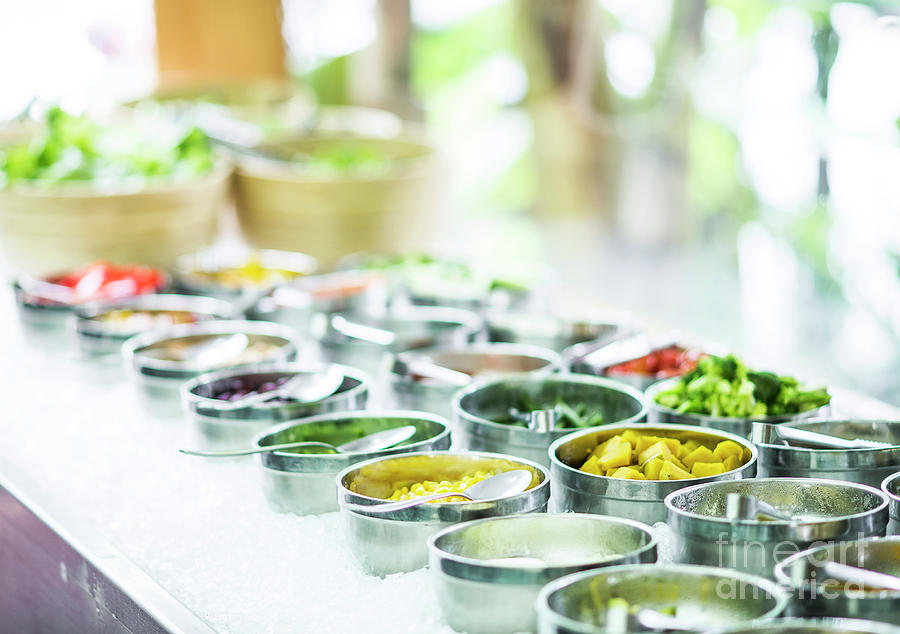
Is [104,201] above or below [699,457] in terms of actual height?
above

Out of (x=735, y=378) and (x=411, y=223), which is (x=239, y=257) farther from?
(x=735, y=378)

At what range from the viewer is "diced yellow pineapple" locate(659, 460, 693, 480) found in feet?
4.47

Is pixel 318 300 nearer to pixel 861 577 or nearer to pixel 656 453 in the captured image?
pixel 656 453

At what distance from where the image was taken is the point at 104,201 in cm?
262

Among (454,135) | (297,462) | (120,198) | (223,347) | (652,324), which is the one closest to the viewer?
(297,462)

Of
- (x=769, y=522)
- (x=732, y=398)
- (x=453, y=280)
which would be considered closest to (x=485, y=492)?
(x=769, y=522)

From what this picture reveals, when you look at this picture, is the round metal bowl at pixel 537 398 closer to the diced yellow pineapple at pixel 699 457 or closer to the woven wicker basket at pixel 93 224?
the diced yellow pineapple at pixel 699 457

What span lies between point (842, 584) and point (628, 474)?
34cm

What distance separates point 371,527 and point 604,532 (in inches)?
10.6

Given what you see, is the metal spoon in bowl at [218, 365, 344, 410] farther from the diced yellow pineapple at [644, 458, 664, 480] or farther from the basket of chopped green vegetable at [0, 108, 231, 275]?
the basket of chopped green vegetable at [0, 108, 231, 275]

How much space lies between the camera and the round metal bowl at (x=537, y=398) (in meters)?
1.61

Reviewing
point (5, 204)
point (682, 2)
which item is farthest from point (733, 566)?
point (682, 2)

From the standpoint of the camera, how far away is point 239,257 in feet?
9.15

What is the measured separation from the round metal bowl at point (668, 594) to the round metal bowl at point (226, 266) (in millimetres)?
1518
